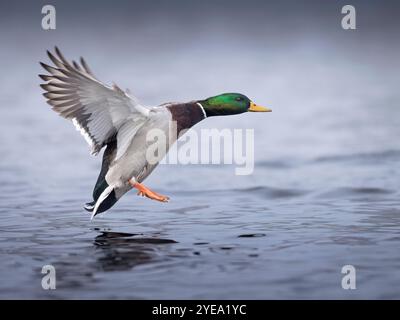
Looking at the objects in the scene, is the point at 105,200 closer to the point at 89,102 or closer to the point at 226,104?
the point at 89,102

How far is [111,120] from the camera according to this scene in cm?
682

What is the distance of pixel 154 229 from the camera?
7.17 m

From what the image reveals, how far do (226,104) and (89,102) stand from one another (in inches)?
55.8

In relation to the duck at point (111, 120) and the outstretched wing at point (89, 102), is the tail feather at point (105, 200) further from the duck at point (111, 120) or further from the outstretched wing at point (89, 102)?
the outstretched wing at point (89, 102)

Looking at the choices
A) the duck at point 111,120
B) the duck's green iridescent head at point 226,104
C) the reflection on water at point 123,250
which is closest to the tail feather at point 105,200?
the duck at point 111,120

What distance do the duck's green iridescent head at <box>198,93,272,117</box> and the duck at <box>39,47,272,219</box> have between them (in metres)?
0.29

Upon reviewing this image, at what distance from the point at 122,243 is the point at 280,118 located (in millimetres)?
8774

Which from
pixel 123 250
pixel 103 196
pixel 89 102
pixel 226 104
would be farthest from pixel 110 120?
pixel 226 104

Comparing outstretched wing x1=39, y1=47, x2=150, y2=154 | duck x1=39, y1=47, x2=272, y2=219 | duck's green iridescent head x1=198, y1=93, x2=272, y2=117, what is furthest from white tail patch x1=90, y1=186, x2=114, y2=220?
duck's green iridescent head x1=198, y1=93, x2=272, y2=117

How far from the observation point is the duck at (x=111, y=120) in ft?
21.6

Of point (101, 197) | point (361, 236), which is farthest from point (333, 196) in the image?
point (101, 197)

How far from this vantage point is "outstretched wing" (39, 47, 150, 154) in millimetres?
6543

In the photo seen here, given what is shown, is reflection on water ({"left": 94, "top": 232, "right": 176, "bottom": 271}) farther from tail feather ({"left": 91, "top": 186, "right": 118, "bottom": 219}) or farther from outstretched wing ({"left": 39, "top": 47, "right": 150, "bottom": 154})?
outstretched wing ({"left": 39, "top": 47, "right": 150, "bottom": 154})
